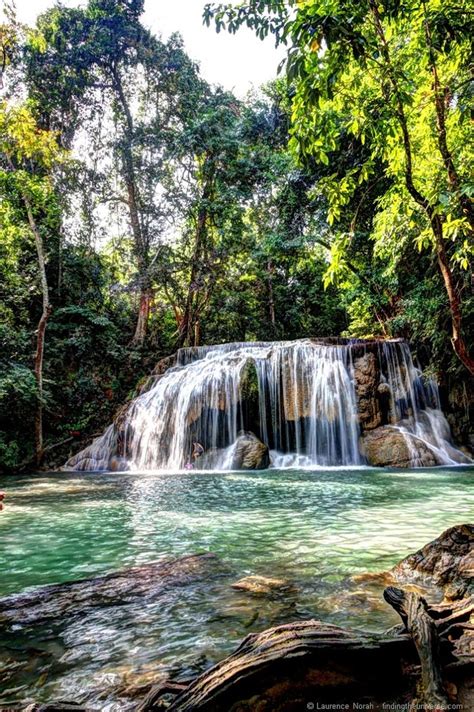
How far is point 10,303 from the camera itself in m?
16.6

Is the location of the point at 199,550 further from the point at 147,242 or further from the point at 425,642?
the point at 147,242

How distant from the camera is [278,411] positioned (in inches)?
575

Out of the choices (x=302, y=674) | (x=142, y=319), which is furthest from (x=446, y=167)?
(x=142, y=319)

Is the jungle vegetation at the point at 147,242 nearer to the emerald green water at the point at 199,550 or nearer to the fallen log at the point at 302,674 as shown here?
the emerald green water at the point at 199,550

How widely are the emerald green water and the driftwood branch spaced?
738 mm

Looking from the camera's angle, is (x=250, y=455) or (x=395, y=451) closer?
(x=395, y=451)

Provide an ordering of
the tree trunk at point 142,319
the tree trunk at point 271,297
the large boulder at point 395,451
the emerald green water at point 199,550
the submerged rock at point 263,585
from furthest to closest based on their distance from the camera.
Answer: the tree trunk at point 271,297, the tree trunk at point 142,319, the large boulder at point 395,451, the submerged rock at point 263,585, the emerald green water at point 199,550

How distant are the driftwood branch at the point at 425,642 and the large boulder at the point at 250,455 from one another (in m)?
10.8

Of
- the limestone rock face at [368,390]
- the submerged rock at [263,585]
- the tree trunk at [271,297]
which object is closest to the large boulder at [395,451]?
the limestone rock face at [368,390]

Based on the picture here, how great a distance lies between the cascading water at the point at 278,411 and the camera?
13625mm

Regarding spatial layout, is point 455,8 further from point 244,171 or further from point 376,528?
point 244,171

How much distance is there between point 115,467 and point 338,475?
23.3 ft

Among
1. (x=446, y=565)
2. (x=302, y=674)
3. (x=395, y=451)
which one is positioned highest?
(x=395, y=451)

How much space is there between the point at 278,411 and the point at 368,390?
2945 mm
